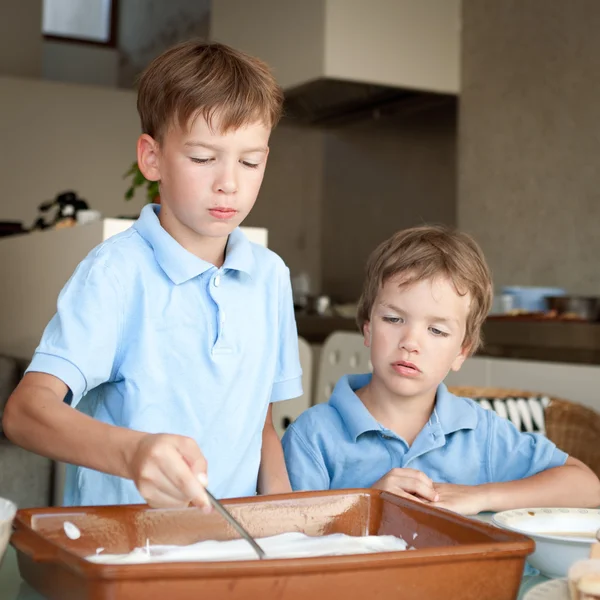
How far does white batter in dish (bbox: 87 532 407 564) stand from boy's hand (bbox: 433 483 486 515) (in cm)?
34

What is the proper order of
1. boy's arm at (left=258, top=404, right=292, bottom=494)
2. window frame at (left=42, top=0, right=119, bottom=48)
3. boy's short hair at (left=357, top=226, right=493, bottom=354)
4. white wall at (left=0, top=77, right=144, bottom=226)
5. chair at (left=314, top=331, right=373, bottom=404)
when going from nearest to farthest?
boy's arm at (left=258, top=404, right=292, bottom=494) → boy's short hair at (left=357, top=226, right=493, bottom=354) → chair at (left=314, top=331, right=373, bottom=404) → white wall at (left=0, top=77, right=144, bottom=226) → window frame at (left=42, top=0, right=119, bottom=48)

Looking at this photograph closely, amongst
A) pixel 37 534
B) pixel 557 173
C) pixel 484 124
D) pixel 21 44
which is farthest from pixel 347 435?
pixel 21 44

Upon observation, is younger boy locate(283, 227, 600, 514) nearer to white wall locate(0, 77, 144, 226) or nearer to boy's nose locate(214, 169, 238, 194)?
boy's nose locate(214, 169, 238, 194)

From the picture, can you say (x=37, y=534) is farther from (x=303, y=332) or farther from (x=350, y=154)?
(x=350, y=154)

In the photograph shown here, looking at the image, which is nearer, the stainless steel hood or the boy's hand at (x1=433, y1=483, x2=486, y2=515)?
the boy's hand at (x1=433, y1=483, x2=486, y2=515)

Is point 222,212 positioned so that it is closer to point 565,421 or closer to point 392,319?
point 392,319

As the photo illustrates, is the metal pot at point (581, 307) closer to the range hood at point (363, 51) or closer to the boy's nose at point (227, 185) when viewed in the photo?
the range hood at point (363, 51)

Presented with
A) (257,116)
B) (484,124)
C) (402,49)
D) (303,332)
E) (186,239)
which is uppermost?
(402,49)

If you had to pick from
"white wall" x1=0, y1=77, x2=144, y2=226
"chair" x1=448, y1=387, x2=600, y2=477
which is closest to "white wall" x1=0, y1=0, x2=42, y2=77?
"white wall" x1=0, y1=77, x2=144, y2=226

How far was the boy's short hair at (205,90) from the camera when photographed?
0.96 metres

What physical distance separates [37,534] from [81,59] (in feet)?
A: 25.4

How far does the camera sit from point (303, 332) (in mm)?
4023

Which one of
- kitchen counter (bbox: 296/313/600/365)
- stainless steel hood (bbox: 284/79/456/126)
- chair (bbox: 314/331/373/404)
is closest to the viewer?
kitchen counter (bbox: 296/313/600/365)

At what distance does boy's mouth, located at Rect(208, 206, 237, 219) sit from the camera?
3.12 ft
